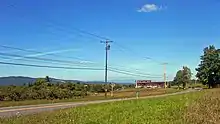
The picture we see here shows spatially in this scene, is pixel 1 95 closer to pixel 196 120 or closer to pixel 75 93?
pixel 75 93

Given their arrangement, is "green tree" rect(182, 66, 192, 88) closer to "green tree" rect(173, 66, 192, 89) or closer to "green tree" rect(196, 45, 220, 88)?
"green tree" rect(173, 66, 192, 89)

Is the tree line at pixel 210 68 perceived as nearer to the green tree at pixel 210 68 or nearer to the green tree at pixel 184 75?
the green tree at pixel 210 68

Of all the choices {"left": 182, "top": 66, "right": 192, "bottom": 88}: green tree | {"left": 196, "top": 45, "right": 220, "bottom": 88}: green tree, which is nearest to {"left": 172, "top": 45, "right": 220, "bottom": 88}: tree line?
{"left": 196, "top": 45, "right": 220, "bottom": 88}: green tree

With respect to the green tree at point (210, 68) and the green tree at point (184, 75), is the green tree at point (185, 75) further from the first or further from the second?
the green tree at point (210, 68)

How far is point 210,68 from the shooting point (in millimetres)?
115750

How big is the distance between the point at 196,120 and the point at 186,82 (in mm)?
185866

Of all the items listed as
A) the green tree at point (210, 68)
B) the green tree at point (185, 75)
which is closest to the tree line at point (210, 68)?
the green tree at point (210, 68)

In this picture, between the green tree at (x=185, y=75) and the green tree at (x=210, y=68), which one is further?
the green tree at (x=185, y=75)

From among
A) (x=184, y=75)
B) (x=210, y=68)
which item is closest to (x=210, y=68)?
(x=210, y=68)

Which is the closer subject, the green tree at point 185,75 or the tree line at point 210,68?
the tree line at point 210,68

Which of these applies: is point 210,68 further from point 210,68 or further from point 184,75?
point 184,75

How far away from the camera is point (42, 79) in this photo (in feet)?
309

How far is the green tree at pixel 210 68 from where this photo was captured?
115531 mm

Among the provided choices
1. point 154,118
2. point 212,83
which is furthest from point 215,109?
point 212,83
